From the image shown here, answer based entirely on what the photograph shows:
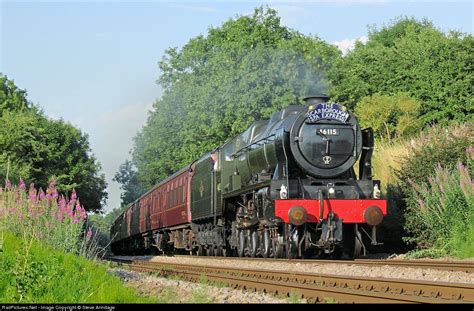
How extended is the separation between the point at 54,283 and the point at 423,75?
4033cm

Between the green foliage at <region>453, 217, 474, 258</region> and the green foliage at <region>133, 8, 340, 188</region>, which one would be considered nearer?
the green foliage at <region>453, 217, 474, 258</region>

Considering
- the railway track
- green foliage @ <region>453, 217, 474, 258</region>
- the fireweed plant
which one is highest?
the fireweed plant

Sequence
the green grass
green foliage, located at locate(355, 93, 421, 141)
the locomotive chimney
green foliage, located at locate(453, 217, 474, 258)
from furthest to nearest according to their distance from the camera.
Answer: green foliage, located at locate(355, 93, 421, 141) < the locomotive chimney < green foliage, located at locate(453, 217, 474, 258) < the green grass

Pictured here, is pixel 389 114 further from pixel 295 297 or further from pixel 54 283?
pixel 295 297

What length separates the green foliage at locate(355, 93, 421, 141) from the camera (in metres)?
38.2

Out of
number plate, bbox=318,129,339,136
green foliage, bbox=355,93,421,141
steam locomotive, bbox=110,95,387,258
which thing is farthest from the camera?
green foliage, bbox=355,93,421,141

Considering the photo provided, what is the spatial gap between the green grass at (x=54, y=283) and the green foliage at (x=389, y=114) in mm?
28726

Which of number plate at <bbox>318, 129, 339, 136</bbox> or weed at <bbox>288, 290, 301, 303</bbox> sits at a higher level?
number plate at <bbox>318, 129, 339, 136</bbox>

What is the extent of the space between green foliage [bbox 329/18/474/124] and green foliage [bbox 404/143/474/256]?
2355cm

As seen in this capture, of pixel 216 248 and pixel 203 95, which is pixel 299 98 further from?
pixel 216 248

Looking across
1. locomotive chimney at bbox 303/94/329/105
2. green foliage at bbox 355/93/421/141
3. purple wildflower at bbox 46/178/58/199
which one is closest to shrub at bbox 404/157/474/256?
locomotive chimney at bbox 303/94/329/105

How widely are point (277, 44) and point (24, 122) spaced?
1484 centimetres

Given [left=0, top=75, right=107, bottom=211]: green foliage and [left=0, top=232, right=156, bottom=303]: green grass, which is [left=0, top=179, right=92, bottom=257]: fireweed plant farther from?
[left=0, top=75, right=107, bottom=211]: green foliage

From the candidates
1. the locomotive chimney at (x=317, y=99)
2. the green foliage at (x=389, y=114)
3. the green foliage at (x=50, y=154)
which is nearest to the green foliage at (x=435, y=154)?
the locomotive chimney at (x=317, y=99)
